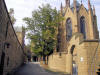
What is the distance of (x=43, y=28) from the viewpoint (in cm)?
2508

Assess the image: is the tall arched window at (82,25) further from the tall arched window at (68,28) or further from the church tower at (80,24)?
the tall arched window at (68,28)

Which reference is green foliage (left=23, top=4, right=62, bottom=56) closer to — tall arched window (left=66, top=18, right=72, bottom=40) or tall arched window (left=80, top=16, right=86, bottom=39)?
tall arched window (left=66, top=18, right=72, bottom=40)

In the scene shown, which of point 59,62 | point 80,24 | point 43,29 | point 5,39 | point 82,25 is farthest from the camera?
point 82,25

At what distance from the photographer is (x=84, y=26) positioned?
109 feet

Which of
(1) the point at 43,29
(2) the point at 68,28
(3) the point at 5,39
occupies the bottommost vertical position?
(3) the point at 5,39

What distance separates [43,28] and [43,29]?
0.76 ft

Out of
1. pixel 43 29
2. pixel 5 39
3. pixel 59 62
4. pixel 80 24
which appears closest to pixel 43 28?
pixel 43 29

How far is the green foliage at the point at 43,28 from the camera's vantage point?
23.8m

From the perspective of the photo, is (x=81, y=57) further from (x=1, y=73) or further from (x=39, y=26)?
(x=39, y=26)

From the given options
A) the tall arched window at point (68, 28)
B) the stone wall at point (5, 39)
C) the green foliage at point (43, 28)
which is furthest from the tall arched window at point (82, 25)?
the stone wall at point (5, 39)

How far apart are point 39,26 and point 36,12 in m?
3.55

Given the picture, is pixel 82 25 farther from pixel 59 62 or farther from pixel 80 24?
pixel 59 62

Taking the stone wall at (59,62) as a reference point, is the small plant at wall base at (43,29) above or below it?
above

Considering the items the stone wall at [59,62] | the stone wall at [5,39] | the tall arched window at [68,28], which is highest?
the tall arched window at [68,28]
